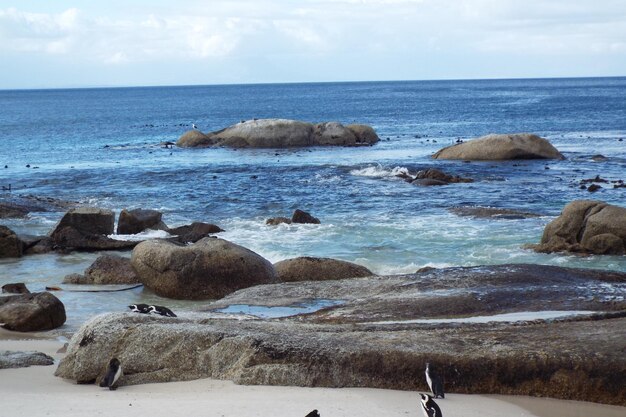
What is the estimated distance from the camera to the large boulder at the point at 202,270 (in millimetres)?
18641

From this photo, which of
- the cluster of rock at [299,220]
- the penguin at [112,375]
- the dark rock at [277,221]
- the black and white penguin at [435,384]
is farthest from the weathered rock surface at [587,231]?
the penguin at [112,375]

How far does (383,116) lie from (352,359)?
97017 mm

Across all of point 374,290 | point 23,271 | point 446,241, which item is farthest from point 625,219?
point 23,271

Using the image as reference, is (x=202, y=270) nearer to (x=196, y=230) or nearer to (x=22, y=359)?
(x=22, y=359)

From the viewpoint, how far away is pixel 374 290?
1552 cm

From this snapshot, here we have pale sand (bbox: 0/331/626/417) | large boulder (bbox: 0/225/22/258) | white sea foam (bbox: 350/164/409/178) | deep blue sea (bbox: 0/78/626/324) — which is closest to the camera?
pale sand (bbox: 0/331/626/417)

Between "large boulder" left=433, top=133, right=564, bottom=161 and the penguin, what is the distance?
129 ft

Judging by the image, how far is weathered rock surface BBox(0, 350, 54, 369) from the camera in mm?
12233

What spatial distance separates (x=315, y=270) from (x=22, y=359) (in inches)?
313

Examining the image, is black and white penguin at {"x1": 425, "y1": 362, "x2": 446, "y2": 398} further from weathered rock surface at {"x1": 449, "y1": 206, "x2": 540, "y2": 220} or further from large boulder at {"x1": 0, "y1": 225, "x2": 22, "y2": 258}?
weathered rock surface at {"x1": 449, "y1": 206, "x2": 540, "y2": 220}

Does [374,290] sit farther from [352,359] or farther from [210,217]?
[210,217]

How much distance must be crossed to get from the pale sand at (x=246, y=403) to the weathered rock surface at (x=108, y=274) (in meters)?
9.06

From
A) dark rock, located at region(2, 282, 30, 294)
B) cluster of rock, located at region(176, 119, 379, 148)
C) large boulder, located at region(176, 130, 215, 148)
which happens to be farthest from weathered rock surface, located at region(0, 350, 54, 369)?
large boulder, located at region(176, 130, 215, 148)

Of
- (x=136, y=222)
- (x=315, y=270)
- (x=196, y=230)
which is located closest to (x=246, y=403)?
(x=315, y=270)
